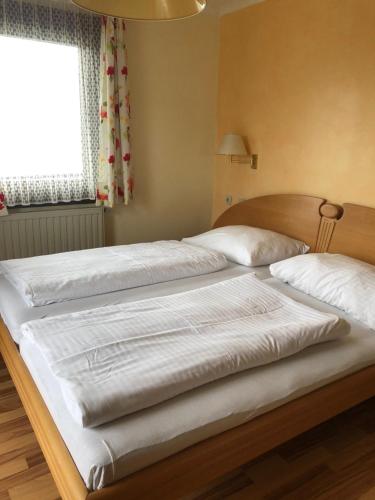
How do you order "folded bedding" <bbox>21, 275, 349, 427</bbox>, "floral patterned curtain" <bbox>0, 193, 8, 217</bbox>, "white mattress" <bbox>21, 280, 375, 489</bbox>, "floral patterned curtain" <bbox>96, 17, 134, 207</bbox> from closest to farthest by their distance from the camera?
"white mattress" <bbox>21, 280, 375, 489</bbox>
"folded bedding" <bbox>21, 275, 349, 427</bbox>
"floral patterned curtain" <bbox>0, 193, 8, 217</bbox>
"floral patterned curtain" <bbox>96, 17, 134, 207</bbox>

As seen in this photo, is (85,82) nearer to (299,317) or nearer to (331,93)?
(331,93)

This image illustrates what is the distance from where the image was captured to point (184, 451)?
123 cm

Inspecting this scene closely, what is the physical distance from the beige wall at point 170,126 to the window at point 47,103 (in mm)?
381

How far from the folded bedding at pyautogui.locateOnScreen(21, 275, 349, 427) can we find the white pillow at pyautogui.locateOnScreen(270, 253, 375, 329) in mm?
274

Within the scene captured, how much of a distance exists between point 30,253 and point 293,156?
210 cm

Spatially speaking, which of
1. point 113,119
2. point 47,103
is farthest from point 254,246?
point 47,103

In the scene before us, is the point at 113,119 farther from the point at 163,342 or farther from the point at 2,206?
the point at 163,342

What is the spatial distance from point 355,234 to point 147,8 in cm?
184

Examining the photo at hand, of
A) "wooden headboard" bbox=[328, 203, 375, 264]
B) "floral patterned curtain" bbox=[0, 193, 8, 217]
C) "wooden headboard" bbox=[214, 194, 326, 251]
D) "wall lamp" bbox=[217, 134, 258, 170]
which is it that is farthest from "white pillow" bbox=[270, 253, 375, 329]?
"floral patterned curtain" bbox=[0, 193, 8, 217]

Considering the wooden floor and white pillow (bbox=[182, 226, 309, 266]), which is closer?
the wooden floor

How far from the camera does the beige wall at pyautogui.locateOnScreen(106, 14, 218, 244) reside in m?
3.20

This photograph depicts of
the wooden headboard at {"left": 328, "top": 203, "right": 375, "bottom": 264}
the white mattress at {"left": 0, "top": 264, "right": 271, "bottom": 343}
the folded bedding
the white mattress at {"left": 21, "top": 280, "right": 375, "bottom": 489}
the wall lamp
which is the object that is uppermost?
the wall lamp

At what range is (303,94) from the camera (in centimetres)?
277

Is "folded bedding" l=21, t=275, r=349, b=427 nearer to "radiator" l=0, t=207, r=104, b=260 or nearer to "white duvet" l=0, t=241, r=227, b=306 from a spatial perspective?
"white duvet" l=0, t=241, r=227, b=306
